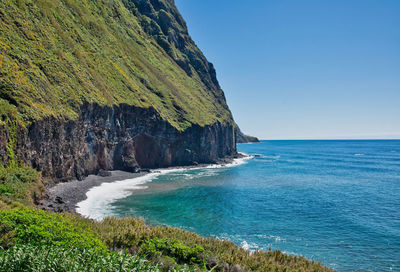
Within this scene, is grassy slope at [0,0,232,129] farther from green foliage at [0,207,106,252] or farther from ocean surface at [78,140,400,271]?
green foliage at [0,207,106,252]

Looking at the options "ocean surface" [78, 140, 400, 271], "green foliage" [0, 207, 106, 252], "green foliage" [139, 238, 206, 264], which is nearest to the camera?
"green foliage" [0, 207, 106, 252]

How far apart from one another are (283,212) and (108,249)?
2879 cm

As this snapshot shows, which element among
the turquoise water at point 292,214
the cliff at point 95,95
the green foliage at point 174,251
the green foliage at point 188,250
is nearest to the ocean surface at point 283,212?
the turquoise water at point 292,214

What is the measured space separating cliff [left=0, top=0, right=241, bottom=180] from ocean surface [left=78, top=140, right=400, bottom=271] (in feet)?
32.1

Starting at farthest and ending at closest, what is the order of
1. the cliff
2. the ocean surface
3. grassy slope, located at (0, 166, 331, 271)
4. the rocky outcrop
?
the rocky outcrop, the cliff, the ocean surface, grassy slope, located at (0, 166, 331, 271)

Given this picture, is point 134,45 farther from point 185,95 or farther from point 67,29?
point 67,29

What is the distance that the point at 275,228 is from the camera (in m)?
28.8

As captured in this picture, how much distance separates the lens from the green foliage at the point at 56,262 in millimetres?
7312

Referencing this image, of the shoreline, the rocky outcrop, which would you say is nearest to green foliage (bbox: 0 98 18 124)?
the rocky outcrop

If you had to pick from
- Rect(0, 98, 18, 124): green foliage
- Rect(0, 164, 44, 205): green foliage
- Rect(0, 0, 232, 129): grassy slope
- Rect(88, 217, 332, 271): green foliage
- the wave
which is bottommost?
the wave

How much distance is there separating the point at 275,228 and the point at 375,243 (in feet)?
30.9

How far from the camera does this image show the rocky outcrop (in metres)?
34.9

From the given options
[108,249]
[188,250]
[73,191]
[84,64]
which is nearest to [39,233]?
[108,249]

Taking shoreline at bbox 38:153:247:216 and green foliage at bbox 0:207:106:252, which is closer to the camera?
green foliage at bbox 0:207:106:252
